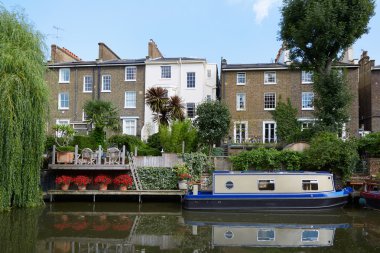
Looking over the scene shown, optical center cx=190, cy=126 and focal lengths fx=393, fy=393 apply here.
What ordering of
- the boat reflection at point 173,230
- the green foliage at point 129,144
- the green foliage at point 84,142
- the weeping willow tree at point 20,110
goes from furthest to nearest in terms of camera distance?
1. the green foliage at point 129,144
2. the green foliage at point 84,142
3. the weeping willow tree at point 20,110
4. the boat reflection at point 173,230

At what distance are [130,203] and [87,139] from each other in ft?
18.9

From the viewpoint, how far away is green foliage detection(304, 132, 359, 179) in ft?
71.9

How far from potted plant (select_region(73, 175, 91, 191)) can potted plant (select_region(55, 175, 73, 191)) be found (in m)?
0.33

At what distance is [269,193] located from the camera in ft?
64.7

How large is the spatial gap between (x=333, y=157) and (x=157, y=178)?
9988 mm

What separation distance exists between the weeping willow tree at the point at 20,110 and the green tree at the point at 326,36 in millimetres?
16671

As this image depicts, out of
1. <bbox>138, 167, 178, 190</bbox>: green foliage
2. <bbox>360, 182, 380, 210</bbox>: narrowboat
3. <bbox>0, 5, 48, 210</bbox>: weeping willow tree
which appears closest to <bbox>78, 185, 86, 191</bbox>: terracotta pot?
<bbox>138, 167, 178, 190</bbox>: green foliage

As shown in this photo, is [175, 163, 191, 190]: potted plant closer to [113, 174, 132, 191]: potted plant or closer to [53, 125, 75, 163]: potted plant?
[113, 174, 132, 191]: potted plant

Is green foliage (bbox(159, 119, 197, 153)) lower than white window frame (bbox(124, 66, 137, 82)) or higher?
lower

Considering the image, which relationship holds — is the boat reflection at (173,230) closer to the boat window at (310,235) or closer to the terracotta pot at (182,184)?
the boat window at (310,235)

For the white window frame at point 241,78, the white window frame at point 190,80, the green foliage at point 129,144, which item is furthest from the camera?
the white window frame at point 190,80

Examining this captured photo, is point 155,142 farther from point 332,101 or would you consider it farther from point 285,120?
point 332,101

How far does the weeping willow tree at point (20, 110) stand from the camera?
16.8 m

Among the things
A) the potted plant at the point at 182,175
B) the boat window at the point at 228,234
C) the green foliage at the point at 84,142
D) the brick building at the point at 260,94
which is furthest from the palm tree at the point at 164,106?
the boat window at the point at 228,234
